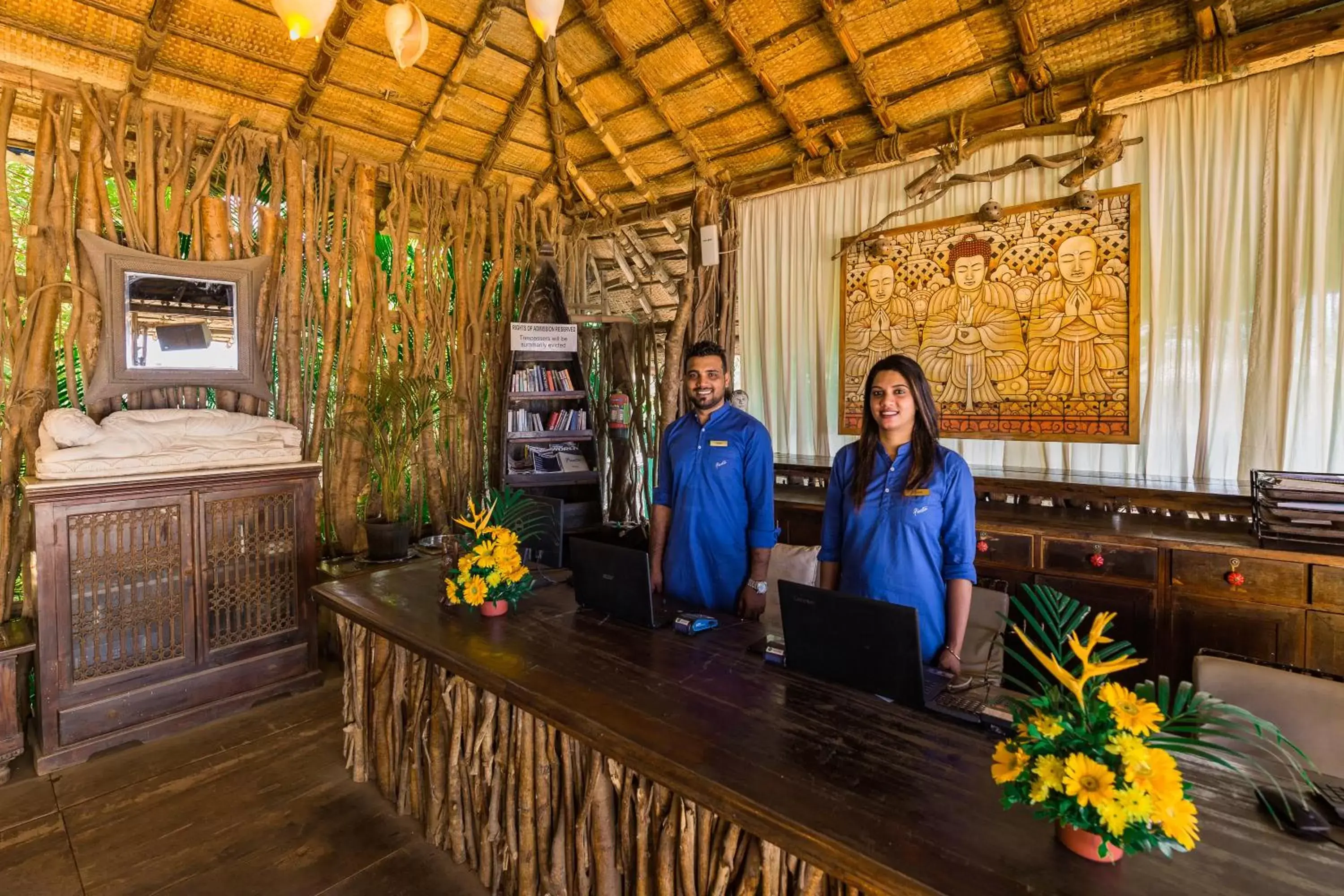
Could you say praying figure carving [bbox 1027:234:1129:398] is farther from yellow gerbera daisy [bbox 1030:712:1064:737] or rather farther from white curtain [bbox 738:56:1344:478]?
yellow gerbera daisy [bbox 1030:712:1064:737]

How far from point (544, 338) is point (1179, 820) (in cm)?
445

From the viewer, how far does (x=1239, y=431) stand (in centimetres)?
301

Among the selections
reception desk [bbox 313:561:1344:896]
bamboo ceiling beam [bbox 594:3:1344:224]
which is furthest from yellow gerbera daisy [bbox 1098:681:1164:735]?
bamboo ceiling beam [bbox 594:3:1344:224]

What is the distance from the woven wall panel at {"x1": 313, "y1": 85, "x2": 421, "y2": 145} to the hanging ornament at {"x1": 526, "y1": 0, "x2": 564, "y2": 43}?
2.62 metres

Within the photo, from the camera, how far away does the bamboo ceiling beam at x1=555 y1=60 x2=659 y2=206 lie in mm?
4312

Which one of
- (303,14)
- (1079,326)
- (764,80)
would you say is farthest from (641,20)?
(1079,326)

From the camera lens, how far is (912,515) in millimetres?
1963

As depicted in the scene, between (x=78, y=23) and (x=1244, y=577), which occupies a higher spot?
(x=78, y=23)

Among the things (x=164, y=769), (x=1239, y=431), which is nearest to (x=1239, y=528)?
(x=1239, y=431)

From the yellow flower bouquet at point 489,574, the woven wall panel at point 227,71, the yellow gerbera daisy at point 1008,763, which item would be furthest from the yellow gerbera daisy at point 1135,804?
the woven wall panel at point 227,71

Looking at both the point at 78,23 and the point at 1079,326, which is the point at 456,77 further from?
the point at 1079,326

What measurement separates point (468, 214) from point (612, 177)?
1.13 metres

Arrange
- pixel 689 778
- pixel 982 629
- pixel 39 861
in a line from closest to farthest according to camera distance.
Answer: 1. pixel 689 778
2. pixel 982 629
3. pixel 39 861

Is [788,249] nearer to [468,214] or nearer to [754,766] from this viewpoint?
[468,214]
